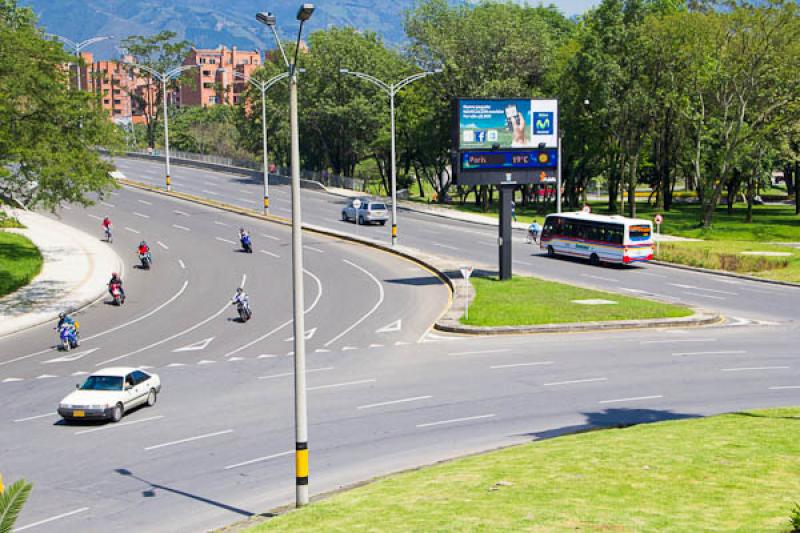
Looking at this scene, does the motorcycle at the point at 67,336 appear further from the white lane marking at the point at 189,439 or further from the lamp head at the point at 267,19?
the lamp head at the point at 267,19

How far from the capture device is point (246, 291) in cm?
4425

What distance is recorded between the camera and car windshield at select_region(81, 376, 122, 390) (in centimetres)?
2444

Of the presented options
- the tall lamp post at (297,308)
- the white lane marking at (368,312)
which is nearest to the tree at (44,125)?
the white lane marking at (368,312)

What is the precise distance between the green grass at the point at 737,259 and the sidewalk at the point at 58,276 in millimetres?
33110

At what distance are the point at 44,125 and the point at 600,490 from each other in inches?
1410

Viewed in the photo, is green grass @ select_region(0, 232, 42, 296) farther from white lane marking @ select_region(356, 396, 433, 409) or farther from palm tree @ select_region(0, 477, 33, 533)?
palm tree @ select_region(0, 477, 33, 533)

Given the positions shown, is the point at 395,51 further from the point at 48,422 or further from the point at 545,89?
the point at 48,422

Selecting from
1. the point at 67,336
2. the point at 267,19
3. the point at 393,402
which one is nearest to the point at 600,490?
the point at 267,19

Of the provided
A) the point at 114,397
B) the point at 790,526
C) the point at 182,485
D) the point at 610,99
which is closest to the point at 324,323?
the point at 114,397

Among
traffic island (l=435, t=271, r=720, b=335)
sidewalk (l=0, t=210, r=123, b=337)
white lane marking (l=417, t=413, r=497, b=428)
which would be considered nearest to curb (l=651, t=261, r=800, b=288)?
traffic island (l=435, t=271, r=720, b=335)

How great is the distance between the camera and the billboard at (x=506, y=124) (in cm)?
4394

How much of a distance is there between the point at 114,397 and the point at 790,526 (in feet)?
56.8

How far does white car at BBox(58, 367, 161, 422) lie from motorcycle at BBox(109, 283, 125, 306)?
17.2 m

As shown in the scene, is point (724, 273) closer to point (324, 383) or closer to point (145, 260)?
point (324, 383)
